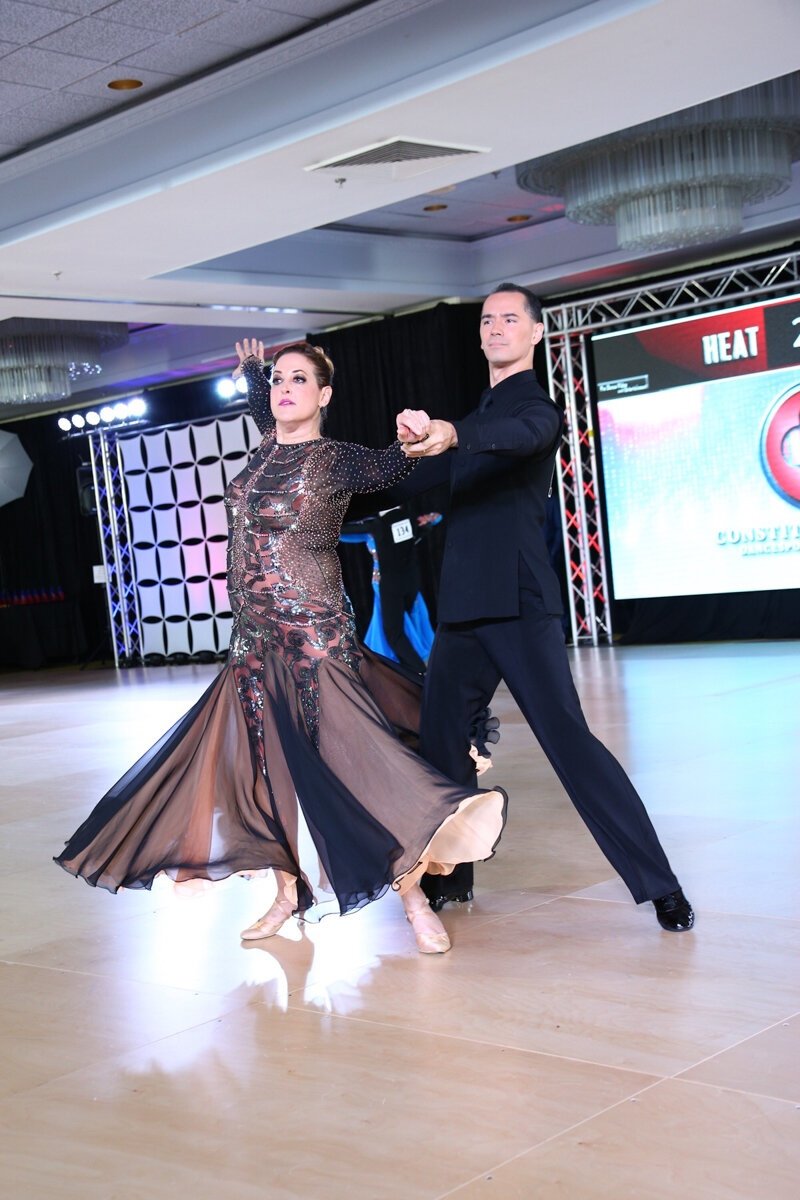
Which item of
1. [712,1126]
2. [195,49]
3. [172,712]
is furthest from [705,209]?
[712,1126]

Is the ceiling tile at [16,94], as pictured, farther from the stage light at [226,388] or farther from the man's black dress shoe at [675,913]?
the stage light at [226,388]

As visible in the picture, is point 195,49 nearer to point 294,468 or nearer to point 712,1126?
point 294,468

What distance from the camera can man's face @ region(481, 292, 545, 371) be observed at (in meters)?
3.25

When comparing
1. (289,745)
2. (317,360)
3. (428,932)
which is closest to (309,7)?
(317,360)

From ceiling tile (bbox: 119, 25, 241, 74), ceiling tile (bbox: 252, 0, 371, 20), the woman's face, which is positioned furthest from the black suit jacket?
ceiling tile (bbox: 119, 25, 241, 74)

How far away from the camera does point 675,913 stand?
10.3 feet

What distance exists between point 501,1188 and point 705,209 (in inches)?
287

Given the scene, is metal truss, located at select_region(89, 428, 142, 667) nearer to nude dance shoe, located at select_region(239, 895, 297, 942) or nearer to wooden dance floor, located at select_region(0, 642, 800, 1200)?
wooden dance floor, located at select_region(0, 642, 800, 1200)

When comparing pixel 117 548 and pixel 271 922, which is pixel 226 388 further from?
pixel 271 922

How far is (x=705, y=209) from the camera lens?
8289 mm

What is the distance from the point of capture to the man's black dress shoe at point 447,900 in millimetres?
3529

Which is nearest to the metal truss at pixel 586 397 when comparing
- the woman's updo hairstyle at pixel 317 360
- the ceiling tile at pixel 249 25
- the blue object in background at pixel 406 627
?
the blue object in background at pixel 406 627

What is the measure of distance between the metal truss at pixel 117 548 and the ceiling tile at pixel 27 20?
8.76 meters

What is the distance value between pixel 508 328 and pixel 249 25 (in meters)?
3.30
